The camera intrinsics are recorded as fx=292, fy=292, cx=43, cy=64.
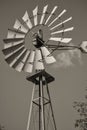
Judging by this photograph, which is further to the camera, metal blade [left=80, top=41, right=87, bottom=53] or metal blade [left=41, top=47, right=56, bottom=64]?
metal blade [left=80, top=41, right=87, bottom=53]

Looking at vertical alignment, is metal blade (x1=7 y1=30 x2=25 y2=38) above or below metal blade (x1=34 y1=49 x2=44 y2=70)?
above

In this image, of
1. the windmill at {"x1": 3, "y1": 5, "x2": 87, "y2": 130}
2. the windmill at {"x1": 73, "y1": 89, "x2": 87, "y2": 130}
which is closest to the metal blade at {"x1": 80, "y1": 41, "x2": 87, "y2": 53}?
the windmill at {"x1": 3, "y1": 5, "x2": 87, "y2": 130}

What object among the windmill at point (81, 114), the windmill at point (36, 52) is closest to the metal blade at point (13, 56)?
the windmill at point (36, 52)

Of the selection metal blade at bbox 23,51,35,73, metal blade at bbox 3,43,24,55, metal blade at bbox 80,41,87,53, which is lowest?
metal blade at bbox 23,51,35,73

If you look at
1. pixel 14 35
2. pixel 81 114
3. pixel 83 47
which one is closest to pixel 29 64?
pixel 14 35

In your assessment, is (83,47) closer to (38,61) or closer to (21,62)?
(38,61)

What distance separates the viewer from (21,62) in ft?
14.6

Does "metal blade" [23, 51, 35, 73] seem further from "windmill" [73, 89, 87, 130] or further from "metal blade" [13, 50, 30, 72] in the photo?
"windmill" [73, 89, 87, 130]

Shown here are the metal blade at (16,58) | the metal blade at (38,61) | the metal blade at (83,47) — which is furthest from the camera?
the metal blade at (83,47)

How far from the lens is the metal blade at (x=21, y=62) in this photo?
4.39 metres

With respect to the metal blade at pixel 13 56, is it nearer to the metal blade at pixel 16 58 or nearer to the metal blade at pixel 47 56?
the metal blade at pixel 16 58

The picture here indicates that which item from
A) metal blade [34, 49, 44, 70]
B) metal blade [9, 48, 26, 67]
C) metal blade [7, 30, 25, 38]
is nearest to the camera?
metal blade [34, 49, 44, 70]

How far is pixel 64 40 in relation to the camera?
4.64m

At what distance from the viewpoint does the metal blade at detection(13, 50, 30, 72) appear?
4395mm
